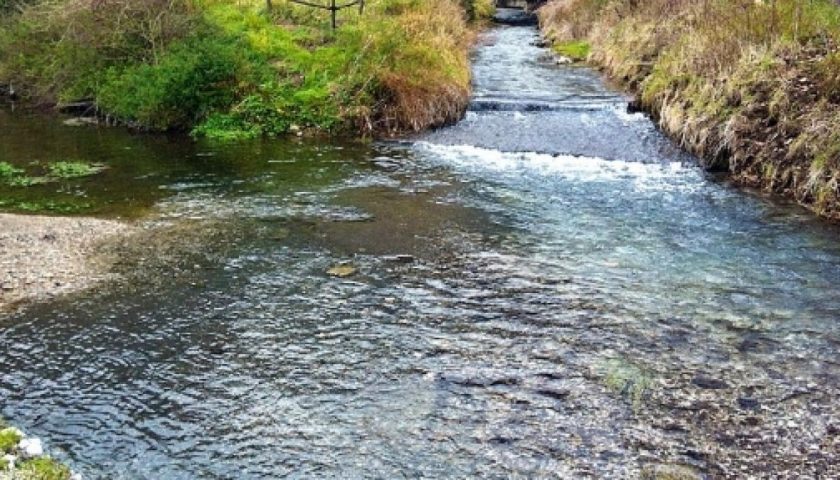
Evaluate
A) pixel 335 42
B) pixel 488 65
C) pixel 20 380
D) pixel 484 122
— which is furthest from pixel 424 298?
pixel 488 65

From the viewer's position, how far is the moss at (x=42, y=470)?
5141 mm

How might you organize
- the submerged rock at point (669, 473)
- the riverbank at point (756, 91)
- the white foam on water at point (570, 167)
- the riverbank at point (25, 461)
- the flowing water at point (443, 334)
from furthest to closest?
the white foam on water at point (570, 167) → the riverbank at point (756, 91) → the flowing water at point (443, 334) → the submerged rock at point (669, 473) → the riverbank at point (25, 461)

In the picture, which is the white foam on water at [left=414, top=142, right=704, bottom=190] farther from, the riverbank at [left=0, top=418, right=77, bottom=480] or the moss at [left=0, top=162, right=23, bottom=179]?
the riverbank at [left=0, top=418, right=77, bottom=480]

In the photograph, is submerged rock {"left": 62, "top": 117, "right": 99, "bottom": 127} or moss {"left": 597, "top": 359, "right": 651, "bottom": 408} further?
submerged rock {"left": 62, "top": 117, "right": 99, "bottom": 127}

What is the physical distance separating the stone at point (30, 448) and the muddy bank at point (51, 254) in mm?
3014

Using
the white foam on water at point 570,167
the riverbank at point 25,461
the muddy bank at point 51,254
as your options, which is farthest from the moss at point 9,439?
the white foam on water at point 570,167

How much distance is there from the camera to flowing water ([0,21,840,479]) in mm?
5723

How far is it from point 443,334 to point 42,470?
143 inches

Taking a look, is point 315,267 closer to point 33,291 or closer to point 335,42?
point 33,291

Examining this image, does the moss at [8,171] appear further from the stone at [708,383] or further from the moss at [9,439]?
the stone at [708,383]

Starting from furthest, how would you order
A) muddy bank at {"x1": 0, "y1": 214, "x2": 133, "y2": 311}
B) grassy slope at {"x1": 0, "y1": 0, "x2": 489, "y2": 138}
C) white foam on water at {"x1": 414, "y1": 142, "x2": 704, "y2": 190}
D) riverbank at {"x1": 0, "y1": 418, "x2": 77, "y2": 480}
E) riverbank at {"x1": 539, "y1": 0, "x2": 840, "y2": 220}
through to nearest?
grassy slope at {"x1": 0, "y1": 0, "x2": 489, "y2": 138}
white foam on water at {"x1": 414, "y1": 142, "x2": 704, "y2": 190}
riverbank at {"x1": 539, "y1": 0, "x2": 840, "y2": 220}
muddy bank at {"x1": 0, "y1": 214, "x2": 133, "y2": 311}
riverbank at {"x1": 0, "y1": 418, "x2": 77, "y2": 480}

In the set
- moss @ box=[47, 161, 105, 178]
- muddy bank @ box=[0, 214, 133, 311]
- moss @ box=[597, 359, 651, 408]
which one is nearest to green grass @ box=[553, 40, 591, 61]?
moss @ box=[47, 161, 105, 178]

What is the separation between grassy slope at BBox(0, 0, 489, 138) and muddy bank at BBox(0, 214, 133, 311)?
6.47 metres

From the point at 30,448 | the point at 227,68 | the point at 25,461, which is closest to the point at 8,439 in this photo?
the point at 30,448
